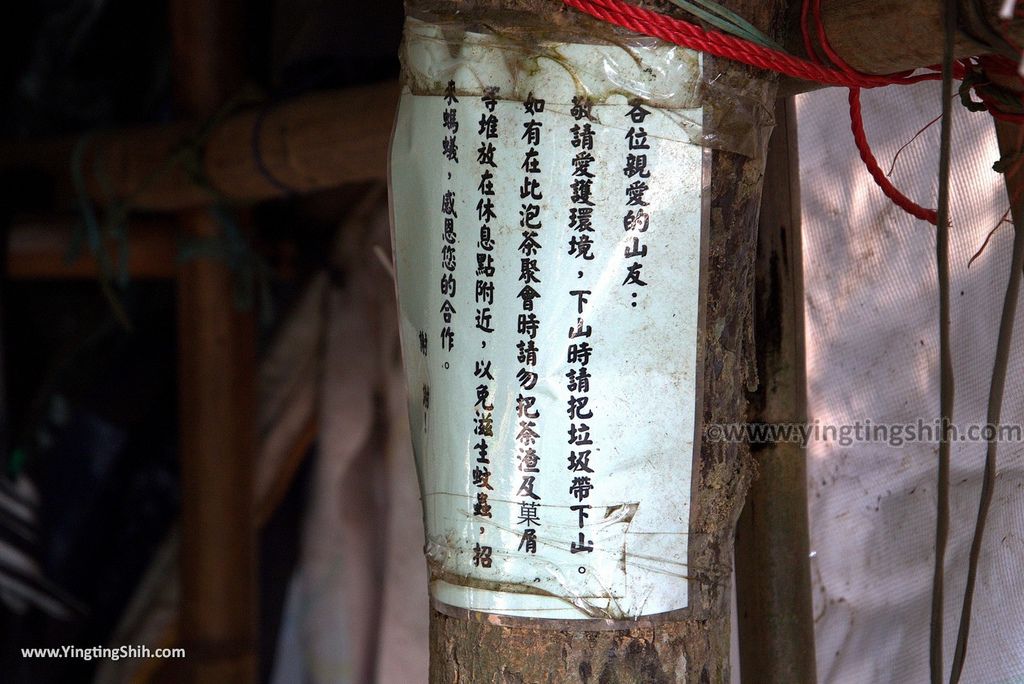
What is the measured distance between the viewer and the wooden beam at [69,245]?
1.48m

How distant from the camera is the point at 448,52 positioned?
583 millimetres

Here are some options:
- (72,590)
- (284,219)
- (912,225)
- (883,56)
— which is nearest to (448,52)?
(883,56)

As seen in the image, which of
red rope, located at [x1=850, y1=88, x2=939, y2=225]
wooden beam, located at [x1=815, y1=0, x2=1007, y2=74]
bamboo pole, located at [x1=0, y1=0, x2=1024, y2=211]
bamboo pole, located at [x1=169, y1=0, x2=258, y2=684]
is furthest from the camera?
bamboo pole, located at [x1=169, y1=0, x2=258, y2=684]

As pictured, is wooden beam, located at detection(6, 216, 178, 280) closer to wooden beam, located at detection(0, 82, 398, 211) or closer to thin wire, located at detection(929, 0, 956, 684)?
wooden beam, located at detection(0, 82, 398, 211)

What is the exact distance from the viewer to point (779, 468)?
0.75 meters

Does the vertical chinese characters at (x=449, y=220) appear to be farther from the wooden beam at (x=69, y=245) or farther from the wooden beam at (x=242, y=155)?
the wooden beam at (x=69, y=245)

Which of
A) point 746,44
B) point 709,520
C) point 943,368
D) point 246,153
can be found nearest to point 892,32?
point 746,44

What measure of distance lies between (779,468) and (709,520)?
7.5 inches

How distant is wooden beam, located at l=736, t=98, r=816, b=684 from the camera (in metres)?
0.74

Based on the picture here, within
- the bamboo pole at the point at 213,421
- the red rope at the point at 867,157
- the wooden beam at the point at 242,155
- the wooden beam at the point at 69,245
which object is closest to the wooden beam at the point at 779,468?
the red rope at the point at 867,157

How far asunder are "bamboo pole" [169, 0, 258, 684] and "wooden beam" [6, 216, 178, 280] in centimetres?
8

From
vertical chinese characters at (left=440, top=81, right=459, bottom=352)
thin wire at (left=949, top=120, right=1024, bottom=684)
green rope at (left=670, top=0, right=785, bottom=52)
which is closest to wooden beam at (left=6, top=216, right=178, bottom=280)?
vertical chinese characters at (left=440, top=81, right=459, bottom=352)

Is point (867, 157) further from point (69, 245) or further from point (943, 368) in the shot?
point (69, 245)

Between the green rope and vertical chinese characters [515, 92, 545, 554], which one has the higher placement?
the green rope
